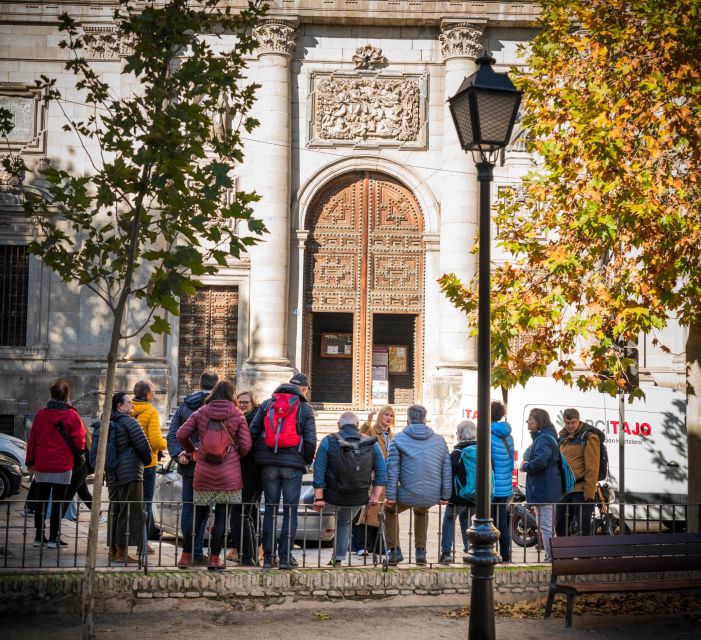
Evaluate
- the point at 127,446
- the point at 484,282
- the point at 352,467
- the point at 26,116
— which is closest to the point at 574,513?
the point at 352,467

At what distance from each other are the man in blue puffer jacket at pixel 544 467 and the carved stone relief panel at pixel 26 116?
16.8 metres

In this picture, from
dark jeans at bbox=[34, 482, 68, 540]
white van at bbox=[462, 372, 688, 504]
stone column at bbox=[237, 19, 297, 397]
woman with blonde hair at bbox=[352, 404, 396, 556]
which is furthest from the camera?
Result: stone column at bbox=[237, 19, 297, 397]

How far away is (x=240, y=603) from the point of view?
8.87m

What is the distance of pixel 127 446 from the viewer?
398 inches

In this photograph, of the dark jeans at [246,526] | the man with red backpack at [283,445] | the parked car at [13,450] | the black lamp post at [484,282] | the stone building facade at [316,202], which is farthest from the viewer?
the stone building facade at [316,202]

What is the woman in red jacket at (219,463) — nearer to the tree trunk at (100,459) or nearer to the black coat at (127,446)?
the black coat at (127,446)

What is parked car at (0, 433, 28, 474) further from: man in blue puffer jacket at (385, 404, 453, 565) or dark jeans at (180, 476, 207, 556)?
man in blue puffer jacket at (385, 404, 453, 565)

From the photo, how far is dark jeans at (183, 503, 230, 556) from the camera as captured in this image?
29.9ft

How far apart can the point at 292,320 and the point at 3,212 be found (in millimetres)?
7979

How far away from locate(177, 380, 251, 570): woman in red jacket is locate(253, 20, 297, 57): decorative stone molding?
15.4 metres

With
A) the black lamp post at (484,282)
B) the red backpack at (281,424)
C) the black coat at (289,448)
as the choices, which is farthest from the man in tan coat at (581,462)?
the black lamp post at (484,282)

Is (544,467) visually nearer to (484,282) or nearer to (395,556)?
(395,556)

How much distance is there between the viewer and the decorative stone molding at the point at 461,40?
2328 centimetres

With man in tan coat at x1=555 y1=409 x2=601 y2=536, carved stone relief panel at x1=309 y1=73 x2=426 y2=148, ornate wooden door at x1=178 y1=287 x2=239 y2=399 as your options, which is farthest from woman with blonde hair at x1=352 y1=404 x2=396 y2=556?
carved stone relief panel at x1=309 y1=73 x2=426 y2=148
